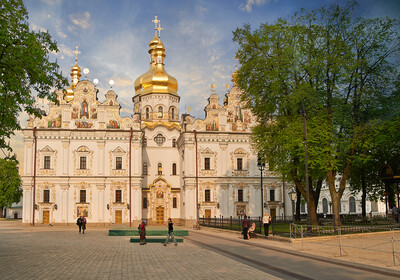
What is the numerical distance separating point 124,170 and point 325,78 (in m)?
27.9

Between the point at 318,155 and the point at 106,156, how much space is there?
28.5 meters

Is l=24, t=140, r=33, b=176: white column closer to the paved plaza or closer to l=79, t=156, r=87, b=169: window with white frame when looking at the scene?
l=79, t=156, r=87, b=169: window with white frame

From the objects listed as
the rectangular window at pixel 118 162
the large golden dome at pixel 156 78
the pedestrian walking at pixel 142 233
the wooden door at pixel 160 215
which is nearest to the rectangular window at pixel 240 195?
the wooden door at pixel 160 215

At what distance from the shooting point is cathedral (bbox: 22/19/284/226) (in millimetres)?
46781

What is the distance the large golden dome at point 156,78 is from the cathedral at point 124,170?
11144mm

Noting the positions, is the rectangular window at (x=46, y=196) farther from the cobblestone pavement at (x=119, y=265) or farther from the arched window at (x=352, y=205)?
the arched window at (x=352, y=205)

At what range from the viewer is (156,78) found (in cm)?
6050

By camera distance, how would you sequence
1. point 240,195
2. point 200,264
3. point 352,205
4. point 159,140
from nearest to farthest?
point 200,264, point 240,195, point 159,140, point 352,205

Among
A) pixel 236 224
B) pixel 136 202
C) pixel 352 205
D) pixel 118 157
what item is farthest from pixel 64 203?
pixel 352 205

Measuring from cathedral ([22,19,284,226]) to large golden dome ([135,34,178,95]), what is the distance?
11144 mm

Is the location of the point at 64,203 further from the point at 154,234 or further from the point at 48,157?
the point at 154,234

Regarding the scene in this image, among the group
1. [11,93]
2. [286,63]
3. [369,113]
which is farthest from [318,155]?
[11,93]

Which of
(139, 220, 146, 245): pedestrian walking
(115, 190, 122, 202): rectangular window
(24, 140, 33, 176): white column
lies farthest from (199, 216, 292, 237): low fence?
(24, 140, 33, 176): white column

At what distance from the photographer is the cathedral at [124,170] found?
46.8 meters
